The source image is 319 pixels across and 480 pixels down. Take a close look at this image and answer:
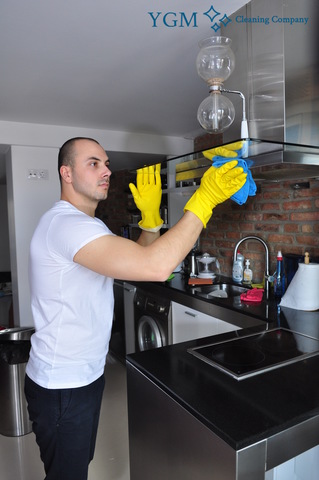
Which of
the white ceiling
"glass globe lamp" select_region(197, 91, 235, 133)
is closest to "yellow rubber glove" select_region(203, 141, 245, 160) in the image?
"glass globe lamp" select_region(197, 91, 235, 133)

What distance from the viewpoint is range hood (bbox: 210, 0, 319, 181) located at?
4.09 feet

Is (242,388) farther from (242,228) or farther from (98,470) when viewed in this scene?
(242,228)

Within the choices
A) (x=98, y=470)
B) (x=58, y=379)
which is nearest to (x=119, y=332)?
(x=98, y=470)

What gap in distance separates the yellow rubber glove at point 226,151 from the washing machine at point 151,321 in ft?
4.97

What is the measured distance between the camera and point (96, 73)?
1.88 m

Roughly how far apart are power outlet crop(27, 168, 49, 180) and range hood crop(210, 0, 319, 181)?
2.09m

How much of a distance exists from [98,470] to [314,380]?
1427mm

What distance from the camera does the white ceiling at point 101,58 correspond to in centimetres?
131

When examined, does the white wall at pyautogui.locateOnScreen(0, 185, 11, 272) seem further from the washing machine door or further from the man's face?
the man's face

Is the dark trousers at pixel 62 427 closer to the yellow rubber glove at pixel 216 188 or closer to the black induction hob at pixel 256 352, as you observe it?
the black induction hob at pixel 256 352

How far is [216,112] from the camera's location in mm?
1187

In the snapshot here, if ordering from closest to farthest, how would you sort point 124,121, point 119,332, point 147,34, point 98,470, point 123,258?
1. point 123,258
2. point 147,34
3. point 98,470
4. point 124,121
5. point 119,332

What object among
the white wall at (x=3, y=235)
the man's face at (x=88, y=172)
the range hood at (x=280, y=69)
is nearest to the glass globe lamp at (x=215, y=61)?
the range hood at (x=280, y=69)

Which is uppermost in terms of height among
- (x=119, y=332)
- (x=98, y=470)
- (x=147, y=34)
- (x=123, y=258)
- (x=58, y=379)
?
(x=147, y=34)
